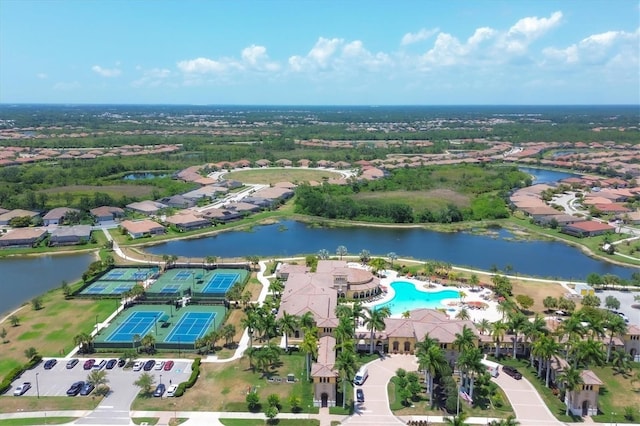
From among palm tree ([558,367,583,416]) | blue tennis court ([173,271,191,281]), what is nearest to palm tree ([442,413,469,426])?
palm tree ([558,367,583,416])

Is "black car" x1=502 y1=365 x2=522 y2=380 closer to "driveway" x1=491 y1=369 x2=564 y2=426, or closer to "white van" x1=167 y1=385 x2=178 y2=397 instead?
"driveway" x1=491 y1=369 x2=564 y2=426

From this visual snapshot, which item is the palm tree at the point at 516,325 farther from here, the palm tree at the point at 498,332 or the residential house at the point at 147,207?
the residential house at the point at 147,207

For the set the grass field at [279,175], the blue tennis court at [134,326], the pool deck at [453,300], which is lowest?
the blue tennis court at [134,326]

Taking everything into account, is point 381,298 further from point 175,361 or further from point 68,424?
point 68,424

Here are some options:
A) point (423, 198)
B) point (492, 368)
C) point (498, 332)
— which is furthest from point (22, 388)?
point (423, 198)

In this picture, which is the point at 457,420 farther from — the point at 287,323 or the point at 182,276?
the point at 182,276

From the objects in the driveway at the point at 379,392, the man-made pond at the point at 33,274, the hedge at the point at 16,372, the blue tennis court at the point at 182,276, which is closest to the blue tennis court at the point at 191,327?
the blue tennis court at the point at 182,276
